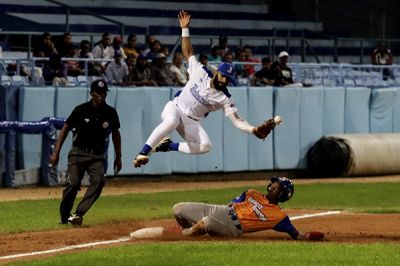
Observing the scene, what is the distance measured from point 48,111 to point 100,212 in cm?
601

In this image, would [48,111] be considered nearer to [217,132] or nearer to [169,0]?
[217,132]

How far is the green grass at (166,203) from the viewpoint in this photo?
1686 centimetres

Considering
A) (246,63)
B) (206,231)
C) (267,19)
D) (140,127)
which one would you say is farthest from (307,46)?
(206,231)

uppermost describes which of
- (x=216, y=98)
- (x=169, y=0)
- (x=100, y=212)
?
(x=169, y=0)

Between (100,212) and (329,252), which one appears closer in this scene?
(329,252)

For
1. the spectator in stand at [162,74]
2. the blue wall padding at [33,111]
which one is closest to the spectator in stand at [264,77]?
the spectator in stand at [162,74]

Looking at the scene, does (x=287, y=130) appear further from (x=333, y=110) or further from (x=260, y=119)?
(x=333, y=110)

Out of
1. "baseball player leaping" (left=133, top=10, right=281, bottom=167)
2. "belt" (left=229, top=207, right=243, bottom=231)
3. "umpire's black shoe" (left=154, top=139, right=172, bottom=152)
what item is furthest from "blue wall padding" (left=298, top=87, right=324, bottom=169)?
"belt" (left=229, top=207, right=243, bottom=231)

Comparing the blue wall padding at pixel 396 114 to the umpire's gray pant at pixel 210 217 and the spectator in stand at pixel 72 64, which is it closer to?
the spectator in stand at pixel 72 64

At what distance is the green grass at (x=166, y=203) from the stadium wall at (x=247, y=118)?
2.39 m

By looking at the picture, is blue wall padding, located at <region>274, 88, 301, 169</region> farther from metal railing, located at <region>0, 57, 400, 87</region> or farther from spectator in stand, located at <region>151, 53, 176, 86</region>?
spectator in stand, located at <region>151, 53, 176, 86</region>

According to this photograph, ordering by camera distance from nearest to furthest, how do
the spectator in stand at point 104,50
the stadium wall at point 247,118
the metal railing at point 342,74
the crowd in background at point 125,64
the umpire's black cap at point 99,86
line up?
1. the umpire's black cap at point 99,86
2. the stadium wall at point 247,118
3. the crowd in background at point 125,64
4. the spectator in stand at point 104,50
5. the metal railing at point 342,74

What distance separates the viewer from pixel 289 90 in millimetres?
27000

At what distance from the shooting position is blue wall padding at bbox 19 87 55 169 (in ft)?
77.0
